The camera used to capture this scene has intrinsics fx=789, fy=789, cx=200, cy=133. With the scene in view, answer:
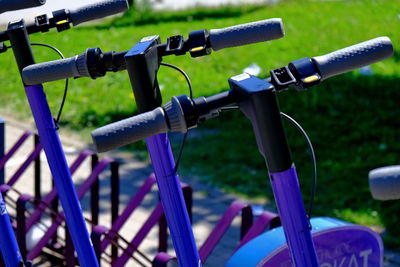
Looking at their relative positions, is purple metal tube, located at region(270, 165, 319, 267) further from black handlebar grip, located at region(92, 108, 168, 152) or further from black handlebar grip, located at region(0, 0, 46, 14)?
black handlebar grip, located at region(0, 0, 46, 14)

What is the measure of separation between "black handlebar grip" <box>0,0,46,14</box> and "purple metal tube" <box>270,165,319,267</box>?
4.15 ft

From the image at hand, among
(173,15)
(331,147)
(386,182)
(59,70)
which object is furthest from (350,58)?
(173,15)

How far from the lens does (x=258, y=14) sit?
11.5 metres

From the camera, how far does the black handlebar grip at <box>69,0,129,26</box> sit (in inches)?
105

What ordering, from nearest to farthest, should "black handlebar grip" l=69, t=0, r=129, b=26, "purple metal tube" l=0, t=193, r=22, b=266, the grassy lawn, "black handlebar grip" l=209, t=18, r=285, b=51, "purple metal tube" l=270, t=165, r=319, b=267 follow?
1. "purple metal tube" l=270, t=165, r=319, b=267
2. "black handlebar grip" l=209, t=18, r=285, b=51
3. "black handlebar grip" l=69, t=0, r=129, b=26
4. "purple metal tube" l=0, t=193, r=22, b=266
5. the grassy lawn

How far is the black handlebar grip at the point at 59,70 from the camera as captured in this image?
6.91 feet

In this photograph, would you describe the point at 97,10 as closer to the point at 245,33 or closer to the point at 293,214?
the point at 245,33

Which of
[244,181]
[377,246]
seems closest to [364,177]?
[244,181]

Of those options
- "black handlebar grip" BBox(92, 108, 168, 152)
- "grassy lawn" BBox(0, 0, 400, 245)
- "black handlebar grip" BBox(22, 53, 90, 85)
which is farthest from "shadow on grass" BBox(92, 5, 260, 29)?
"black handlebar grip" BBox(92, 108, 168, 152)

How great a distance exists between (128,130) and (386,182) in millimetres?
539

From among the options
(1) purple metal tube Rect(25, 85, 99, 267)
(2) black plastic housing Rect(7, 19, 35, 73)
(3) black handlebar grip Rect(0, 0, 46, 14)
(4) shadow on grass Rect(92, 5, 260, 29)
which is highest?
(3) black handlebar grip Rect(0, 0, 46, 14)

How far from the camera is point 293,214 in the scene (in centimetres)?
172

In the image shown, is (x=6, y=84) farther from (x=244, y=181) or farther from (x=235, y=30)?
(x=235, y=30)

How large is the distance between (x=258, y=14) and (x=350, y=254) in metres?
9.12
